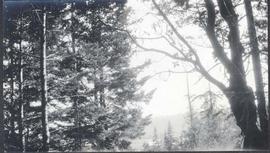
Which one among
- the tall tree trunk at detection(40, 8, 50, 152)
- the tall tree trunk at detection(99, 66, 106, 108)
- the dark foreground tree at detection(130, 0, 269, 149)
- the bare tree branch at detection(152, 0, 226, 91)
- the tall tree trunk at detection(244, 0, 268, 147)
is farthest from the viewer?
the tall tree trunk at detection(99, 66, 106, 108)

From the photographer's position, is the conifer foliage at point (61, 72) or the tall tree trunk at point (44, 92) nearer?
the conifer foliage at point (61, 72)

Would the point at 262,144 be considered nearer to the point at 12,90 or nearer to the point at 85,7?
the point at 85,7

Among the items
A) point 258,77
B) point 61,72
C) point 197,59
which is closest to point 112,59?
point 61,72

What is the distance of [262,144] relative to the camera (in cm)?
351

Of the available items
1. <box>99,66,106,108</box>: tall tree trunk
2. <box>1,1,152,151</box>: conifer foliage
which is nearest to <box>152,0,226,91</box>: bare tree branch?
<box>1,1,152,151</box>: conifer foliage

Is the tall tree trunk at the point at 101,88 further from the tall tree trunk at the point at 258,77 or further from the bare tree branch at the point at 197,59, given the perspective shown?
the tall tree trunk at the point at 258,77

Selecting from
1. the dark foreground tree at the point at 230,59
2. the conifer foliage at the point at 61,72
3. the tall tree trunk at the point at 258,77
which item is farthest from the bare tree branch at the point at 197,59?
the tall tree trunk at the point at 258,77

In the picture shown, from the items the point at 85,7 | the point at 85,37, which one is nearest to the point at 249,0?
the point at 85,7

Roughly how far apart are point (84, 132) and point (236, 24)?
489 cm

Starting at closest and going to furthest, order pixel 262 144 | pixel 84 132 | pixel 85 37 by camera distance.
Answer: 1. pixel 262 144
2. pixel 85 37
3. pixel 84 132

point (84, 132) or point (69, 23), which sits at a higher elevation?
point (69, 23)

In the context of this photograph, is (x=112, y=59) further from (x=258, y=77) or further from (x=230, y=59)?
(x=258, y=77)

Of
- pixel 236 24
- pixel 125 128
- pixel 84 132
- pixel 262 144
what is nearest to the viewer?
pixel 262 144

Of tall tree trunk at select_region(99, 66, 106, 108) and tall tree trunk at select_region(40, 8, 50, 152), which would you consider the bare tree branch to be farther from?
tall tree trunk at select_region(99, 66, 106, 108)
